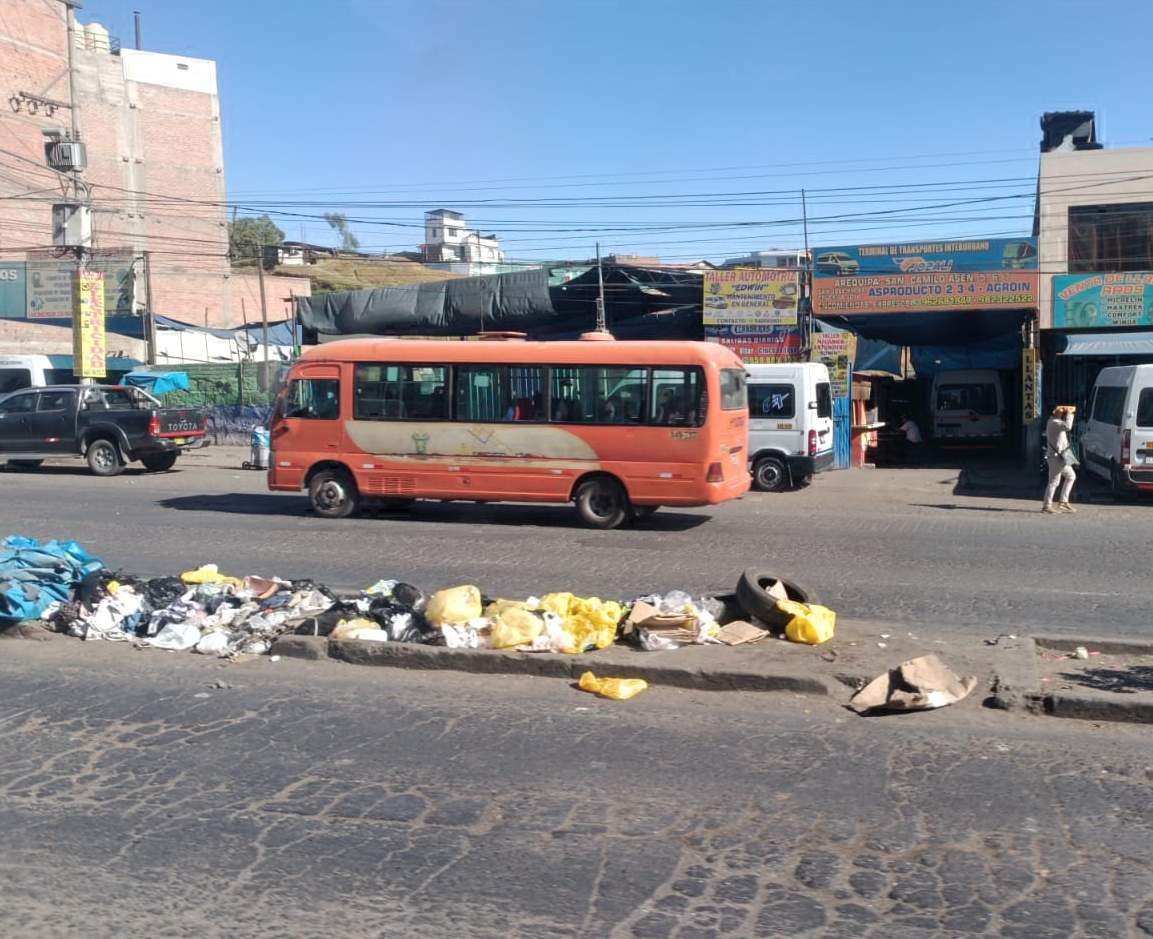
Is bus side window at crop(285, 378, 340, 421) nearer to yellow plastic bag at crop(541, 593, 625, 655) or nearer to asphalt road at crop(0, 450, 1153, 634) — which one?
asphalt road at crop(0, 450, 1153, 634)

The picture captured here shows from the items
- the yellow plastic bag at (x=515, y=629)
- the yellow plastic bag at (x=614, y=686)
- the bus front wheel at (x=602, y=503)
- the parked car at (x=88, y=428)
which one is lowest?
the yellow plastic bag at (x=614, y=686)

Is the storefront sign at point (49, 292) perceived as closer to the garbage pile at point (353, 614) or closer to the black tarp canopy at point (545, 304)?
the black tarp canopy at point (545, 304)

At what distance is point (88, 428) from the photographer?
2236 cm

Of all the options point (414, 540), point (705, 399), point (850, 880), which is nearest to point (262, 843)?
point (850, 880)

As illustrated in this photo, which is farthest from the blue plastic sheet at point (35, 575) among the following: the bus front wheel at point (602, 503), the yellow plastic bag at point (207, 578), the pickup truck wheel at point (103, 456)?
the pickup truck wheel at point (103, 456)

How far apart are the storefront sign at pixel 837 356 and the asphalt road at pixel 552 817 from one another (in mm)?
17632

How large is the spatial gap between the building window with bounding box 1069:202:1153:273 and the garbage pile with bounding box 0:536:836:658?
21.2 metres

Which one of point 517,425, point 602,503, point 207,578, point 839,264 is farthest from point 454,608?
point 839,264

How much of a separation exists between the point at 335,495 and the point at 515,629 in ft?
28.3

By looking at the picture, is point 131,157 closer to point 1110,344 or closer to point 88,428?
point 88,428

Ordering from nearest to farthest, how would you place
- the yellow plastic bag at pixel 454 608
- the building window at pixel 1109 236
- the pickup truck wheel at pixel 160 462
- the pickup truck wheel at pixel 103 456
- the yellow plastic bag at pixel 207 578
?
the yellow plastic bag at pixel 454 608, the yellow plastic bag at pixel 207 578, the pickup truck wheel at pixel 103 456, the pickup truck wheel at pixel 160 462, the building window at pixel 1109 236

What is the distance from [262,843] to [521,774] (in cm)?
135

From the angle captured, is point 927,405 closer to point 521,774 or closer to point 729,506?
point 729,506

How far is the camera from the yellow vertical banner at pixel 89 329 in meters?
27.0
